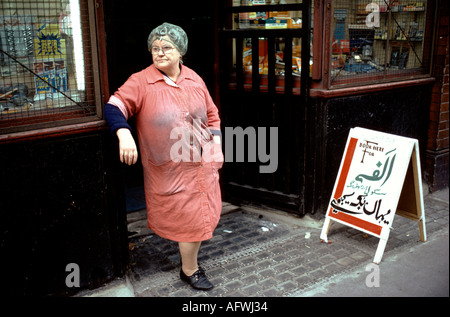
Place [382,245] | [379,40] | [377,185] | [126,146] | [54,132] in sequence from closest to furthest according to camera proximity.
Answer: [126,146] → [54,132] → [382,245] → [377,185] → [379,40]

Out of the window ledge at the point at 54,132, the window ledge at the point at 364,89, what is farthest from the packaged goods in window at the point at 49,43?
the window ledge at the point at 364,89

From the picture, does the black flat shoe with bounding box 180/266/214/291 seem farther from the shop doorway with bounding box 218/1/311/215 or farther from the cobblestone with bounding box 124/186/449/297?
the shop doorway with bounding box 218/1/311/215

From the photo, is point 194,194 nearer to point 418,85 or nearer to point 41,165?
point 41,165

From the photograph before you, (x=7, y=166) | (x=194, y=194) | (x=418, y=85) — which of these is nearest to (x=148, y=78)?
(x=194, y=194)

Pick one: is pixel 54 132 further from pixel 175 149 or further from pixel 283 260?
pixel 283 260

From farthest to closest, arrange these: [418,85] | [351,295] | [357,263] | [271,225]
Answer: [418,85]
[271,225]
[357,263]
[351,295]

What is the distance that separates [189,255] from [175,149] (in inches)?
34.1

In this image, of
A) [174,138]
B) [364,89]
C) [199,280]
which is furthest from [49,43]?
[364,89]

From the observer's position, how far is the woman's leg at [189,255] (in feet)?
11.2

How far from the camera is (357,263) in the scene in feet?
12.7

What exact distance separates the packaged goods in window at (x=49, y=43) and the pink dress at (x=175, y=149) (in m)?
0.52

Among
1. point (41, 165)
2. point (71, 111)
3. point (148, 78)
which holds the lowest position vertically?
point (41, 165)

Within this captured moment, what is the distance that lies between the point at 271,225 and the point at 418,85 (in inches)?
94.4

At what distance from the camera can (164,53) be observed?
3.10 m
